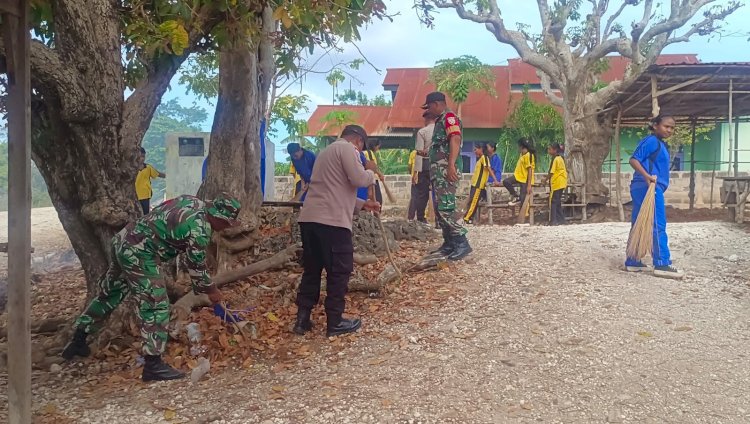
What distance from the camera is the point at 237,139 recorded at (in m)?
7.00

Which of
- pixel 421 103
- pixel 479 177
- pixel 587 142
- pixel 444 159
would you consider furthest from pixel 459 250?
pixel 421 103

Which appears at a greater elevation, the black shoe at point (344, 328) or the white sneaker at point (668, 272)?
the white sneaker at point (668, 272)

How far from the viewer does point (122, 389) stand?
4184 mm

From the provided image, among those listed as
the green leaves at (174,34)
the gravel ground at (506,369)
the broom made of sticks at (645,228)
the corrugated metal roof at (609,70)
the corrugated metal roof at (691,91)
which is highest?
the corrugated metal roof at (609,70)

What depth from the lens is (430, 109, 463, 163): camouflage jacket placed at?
604cm

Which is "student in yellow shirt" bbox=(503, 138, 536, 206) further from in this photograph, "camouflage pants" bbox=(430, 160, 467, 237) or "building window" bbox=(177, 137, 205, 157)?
"building window" bbox=(177, 137, 205, 157)

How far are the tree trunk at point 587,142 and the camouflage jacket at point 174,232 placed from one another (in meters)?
12.4

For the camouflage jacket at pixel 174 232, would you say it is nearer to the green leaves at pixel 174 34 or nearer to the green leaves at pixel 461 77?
the green leaves at pixel 174 34

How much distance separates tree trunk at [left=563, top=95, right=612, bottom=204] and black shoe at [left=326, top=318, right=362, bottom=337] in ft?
37.5

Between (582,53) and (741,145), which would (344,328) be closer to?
(582,53)

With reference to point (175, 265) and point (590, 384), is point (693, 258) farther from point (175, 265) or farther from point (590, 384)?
point (175, 265)

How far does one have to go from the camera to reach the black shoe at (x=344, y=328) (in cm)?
480

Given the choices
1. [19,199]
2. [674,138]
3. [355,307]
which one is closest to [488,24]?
[674,138]

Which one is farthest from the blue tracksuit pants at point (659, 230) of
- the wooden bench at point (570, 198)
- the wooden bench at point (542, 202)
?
the wooden bench at point (570, 198)
